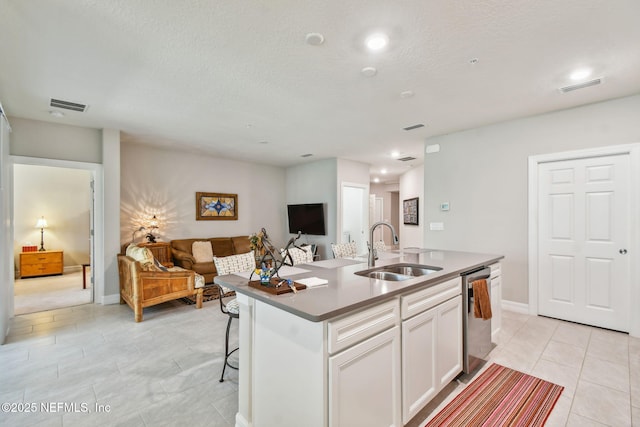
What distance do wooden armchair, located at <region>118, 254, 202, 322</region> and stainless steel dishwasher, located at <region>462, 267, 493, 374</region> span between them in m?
3.56

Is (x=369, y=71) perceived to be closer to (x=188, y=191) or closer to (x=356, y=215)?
(x=188, y=191)

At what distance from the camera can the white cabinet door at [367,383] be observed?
1.33 meters

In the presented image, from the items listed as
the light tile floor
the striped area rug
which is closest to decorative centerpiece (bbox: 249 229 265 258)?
the light tile floor

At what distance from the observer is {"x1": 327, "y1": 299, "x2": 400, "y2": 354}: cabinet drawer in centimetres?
132

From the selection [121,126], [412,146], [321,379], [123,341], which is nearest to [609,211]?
[412,146]

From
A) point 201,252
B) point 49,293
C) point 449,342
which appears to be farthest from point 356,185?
point 49,293

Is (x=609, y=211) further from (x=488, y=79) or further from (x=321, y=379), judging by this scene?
(x=321, y=379)

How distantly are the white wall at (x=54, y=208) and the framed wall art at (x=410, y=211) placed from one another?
8.17m

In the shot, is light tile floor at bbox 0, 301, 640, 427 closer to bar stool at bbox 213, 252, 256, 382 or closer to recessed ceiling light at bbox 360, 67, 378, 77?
bar stool at bbox 213, 252, 256, 382

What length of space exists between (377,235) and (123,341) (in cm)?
836

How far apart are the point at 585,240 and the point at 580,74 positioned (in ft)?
6.42

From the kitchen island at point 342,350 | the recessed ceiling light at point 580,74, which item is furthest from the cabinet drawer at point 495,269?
the recessed ceiling light at point 580,74

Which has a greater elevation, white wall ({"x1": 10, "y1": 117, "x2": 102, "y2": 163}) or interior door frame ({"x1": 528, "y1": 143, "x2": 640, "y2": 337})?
white wall ({"x1": 10, "y1": 117, "x2": 102, "y2": 163})

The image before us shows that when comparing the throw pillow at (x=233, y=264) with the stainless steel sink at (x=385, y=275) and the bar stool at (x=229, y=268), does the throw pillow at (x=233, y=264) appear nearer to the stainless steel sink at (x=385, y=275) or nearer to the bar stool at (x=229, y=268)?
the bar stool at (x=229, y=268)
